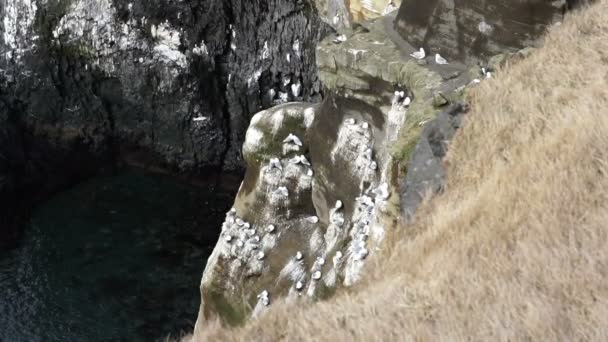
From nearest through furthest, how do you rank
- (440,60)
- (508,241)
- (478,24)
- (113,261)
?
(508,241) → (478,24) → (440,60) → (113,261)

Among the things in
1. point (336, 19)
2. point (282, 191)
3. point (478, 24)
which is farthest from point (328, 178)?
point (336, 19)

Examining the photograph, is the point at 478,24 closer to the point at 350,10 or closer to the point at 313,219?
the point at 313,219

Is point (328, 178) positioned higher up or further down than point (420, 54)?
further down

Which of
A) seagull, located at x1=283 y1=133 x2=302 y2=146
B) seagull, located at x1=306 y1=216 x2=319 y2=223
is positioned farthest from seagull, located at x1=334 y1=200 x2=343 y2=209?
seagull, located at x1=283 y1=133 x2=302 y2=146

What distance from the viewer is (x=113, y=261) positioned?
25250 millimetres

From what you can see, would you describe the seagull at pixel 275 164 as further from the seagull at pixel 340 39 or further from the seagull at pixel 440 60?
the seagull at pixel 440 60

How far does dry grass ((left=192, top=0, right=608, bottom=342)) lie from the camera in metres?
4.99

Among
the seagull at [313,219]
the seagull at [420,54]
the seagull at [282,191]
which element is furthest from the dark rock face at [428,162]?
the seagull at [282,191]

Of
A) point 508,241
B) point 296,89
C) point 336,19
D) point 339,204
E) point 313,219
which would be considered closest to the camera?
point 508,241

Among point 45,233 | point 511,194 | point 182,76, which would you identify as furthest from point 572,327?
point 182,76

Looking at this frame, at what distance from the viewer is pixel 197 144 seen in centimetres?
3173

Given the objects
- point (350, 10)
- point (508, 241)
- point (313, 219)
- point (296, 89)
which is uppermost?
point (508, 241)

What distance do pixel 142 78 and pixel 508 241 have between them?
1054 inches

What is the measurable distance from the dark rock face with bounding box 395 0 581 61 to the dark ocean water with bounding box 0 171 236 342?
506 inches
